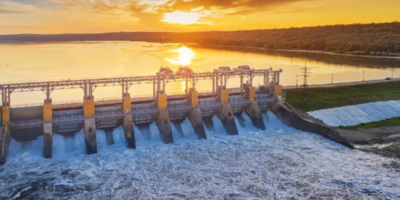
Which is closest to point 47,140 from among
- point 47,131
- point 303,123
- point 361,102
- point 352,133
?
point 47,131

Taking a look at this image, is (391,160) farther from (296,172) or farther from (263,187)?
(263,187)

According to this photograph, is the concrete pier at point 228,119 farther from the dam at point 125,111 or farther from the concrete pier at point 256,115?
the concrete pier at point 256,115

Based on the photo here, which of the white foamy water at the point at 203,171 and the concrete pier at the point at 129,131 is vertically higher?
the concrete pier at the point at 129,131

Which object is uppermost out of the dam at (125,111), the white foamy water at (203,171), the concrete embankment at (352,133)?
the dam at (125,111)

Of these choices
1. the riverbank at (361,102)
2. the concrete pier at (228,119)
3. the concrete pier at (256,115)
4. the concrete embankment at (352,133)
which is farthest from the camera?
the concrete pier at (256,115)

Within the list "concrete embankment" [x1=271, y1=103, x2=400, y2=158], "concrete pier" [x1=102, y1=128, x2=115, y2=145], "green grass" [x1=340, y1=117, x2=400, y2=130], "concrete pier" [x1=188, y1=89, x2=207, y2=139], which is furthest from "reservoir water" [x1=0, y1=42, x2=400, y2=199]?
"green grass" [x1=340, y1=117, x2=400, y2=130]

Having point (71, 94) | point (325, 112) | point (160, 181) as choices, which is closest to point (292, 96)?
point (325, 112)

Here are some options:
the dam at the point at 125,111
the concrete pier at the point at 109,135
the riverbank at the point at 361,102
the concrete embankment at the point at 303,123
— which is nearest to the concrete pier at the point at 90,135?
the dam at the point at 125,111

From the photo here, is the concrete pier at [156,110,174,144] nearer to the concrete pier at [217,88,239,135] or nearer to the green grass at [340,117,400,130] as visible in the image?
the concrete pier at [217,88,239,135]
